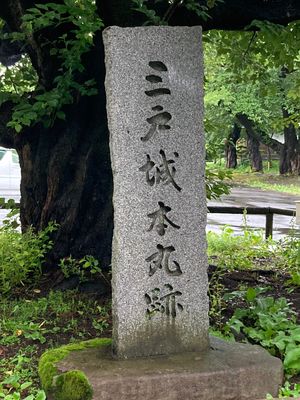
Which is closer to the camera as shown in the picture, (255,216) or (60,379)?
(60,379)

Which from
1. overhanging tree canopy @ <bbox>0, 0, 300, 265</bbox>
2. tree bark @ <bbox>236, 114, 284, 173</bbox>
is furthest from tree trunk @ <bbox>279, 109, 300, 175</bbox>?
overhanging tree canopy @ <bbox>0, 0, 300, 265</bbox>

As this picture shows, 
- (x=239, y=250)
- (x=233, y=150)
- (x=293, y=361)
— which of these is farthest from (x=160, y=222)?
(x=233, y=150)

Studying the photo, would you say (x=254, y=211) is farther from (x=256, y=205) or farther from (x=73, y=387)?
(x=256, y=205)

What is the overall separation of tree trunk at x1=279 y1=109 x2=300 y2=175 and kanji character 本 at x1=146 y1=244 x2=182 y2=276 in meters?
28.4

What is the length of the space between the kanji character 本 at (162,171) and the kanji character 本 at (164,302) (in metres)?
0.73

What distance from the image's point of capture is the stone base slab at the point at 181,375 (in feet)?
12.0

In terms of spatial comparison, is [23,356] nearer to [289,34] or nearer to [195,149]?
[195,149]

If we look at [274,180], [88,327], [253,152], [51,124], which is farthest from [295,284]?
[253,152]

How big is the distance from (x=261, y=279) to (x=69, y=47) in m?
3.66

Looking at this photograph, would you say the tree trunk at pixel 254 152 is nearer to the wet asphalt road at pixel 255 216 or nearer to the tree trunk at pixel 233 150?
the tree trunk at pixel 233 150

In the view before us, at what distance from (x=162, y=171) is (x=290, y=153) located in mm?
29615

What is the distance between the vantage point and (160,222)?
13.5ft

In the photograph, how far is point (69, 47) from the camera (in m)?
6.31

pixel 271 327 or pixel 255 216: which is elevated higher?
pixel 271 327
